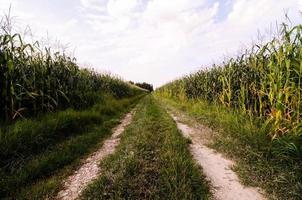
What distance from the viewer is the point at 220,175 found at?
3.49 metres

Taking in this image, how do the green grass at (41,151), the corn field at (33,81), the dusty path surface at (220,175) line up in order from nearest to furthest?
the dusty path surface at (220,175) < the green grass at (41,151) < the corn field at (33,81)

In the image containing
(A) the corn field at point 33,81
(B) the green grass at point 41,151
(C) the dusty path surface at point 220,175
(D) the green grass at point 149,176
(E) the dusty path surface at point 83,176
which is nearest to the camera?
(D) the green grass at point 149,176

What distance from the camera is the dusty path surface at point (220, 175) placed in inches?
114

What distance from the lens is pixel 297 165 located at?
3229mm

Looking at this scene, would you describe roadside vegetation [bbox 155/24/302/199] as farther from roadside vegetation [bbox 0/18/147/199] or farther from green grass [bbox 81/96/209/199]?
roadside vegetation [bbox 0/18/147/199]

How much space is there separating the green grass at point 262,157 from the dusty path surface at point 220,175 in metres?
0.14

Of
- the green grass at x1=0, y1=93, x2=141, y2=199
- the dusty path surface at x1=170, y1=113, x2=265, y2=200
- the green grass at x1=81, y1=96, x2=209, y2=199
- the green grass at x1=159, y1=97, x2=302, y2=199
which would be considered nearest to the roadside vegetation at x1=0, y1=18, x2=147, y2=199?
the green grass at x1=0, y1=93, x2=141, y2=199

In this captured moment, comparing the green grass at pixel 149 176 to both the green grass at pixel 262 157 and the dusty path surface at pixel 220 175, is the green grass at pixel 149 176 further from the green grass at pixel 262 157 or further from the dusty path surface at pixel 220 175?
the green grass at pixel 262 157

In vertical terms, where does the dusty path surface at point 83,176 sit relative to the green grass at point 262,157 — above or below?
below

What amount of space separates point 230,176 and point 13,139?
3.73 metres

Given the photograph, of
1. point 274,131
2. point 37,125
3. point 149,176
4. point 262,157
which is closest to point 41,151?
point 37,125

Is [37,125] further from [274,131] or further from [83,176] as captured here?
[274,131]

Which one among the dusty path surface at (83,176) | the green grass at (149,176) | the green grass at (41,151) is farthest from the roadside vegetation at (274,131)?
the green grass at (41,151)

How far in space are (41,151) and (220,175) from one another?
3.31 meters
